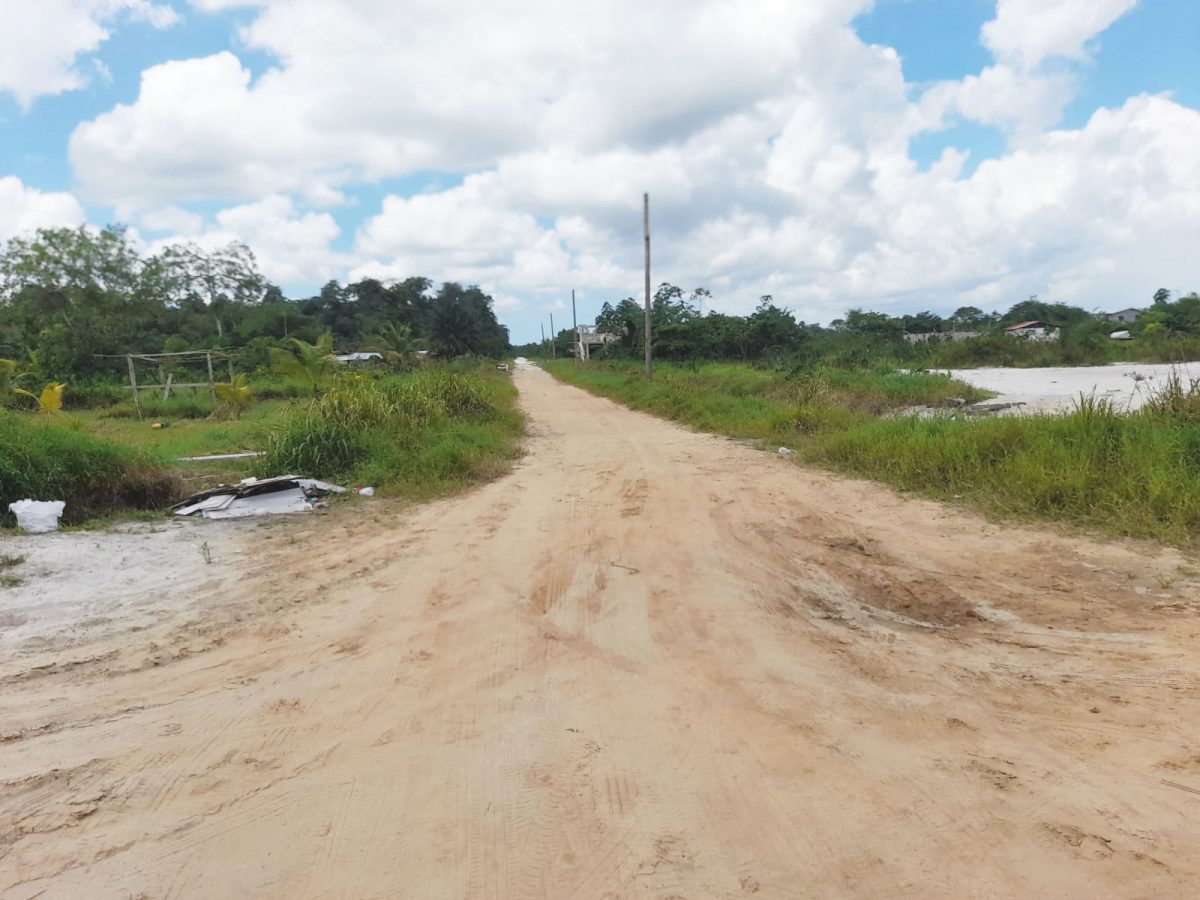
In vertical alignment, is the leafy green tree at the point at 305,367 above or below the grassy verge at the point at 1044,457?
above

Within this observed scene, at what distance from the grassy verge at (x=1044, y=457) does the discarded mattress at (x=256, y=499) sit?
5.92 meters

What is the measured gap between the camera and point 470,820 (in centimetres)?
227

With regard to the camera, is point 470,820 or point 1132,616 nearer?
point 470,820

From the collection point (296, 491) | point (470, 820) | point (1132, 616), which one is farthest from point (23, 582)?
point (1132, 616)

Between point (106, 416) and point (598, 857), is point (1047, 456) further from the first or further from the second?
point (106, 416)

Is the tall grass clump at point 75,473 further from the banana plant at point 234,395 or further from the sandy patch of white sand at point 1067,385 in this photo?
the sandy patch of white sand at point 1067,385

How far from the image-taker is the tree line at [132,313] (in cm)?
2706

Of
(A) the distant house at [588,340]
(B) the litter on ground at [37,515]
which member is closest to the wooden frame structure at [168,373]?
(B) the litter on ground at [37,515]

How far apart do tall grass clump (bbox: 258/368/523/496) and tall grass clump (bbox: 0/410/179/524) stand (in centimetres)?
131

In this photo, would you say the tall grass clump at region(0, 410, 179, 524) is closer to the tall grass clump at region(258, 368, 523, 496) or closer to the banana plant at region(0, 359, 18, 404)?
the tall grass clump at region(258, 368, 523, 496)

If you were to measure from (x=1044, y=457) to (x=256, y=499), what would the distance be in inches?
300

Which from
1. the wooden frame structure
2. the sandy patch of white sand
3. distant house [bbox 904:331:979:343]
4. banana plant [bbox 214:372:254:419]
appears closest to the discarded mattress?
the sandy patch of white sand

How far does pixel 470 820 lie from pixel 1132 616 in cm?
370

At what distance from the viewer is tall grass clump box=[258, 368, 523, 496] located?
816cm
